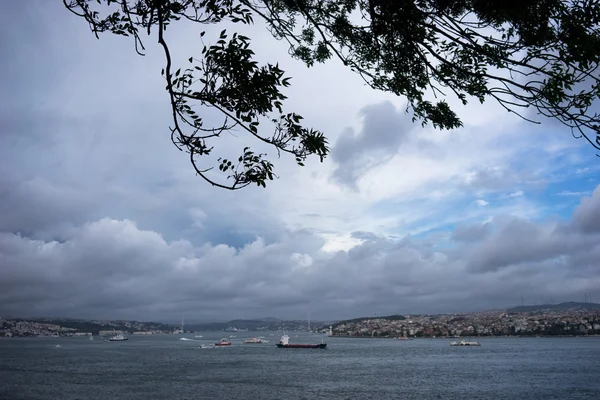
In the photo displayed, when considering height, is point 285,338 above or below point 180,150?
below

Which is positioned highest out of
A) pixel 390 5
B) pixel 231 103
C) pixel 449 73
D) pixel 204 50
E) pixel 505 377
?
pixel 390 5

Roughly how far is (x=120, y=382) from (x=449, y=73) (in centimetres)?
4713

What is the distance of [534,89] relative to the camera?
5.25 m

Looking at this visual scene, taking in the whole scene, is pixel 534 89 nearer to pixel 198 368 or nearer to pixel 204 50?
pixel 204 50

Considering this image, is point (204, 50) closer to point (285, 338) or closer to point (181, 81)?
point (181, 81)

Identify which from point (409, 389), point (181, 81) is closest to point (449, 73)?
point (181, 81)

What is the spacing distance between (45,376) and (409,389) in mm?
37148

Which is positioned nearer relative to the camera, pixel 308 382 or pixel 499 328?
pixel 308 382

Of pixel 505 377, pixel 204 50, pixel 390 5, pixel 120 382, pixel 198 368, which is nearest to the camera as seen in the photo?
pixel 204 50

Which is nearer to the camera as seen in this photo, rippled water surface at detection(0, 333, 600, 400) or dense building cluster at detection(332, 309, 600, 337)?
rippled water surface at detection(0, 333, 600, 400)

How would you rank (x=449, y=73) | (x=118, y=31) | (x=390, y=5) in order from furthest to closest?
(x=449, y=73) < (x=390, y=5) < (x=118, y=31)

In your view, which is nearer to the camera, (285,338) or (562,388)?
(562,388)

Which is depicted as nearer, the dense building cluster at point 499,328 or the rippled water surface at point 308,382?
the rippled water surface at point 308,382

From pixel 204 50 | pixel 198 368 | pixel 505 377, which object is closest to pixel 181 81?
pixel 204 50
